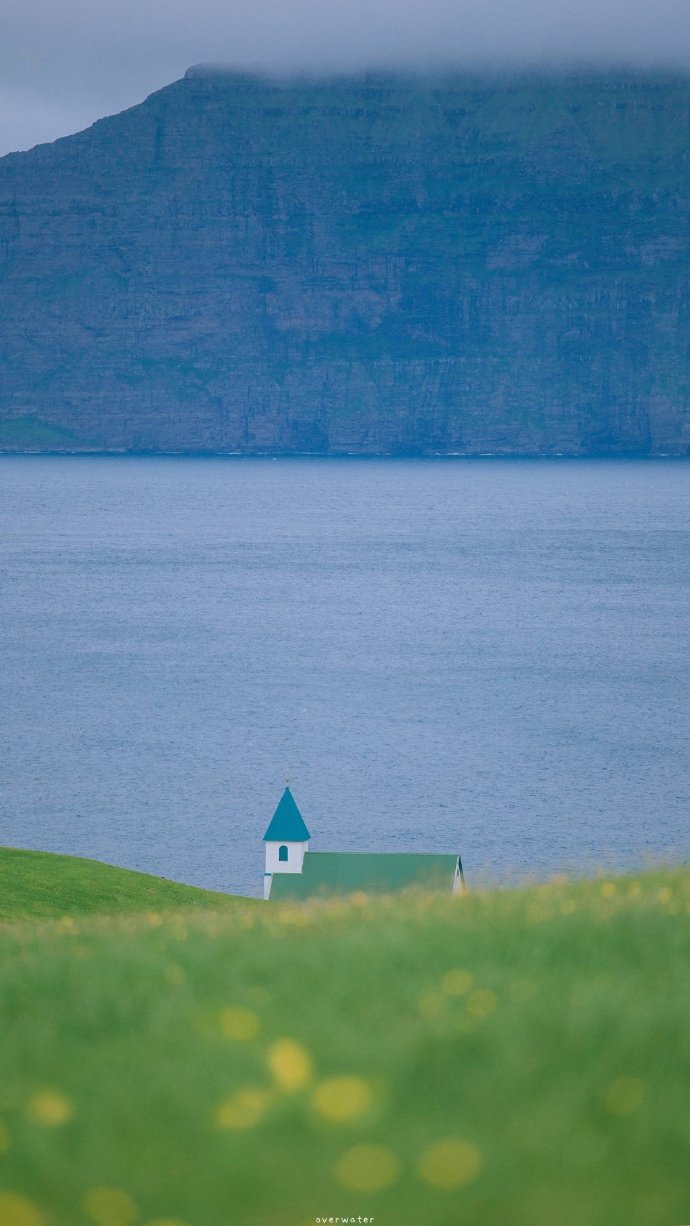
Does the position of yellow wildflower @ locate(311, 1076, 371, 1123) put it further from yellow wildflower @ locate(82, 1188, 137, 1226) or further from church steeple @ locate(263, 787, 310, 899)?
church steeple @ locate(263, 787, 310, 899)

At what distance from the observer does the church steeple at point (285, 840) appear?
1711 inches

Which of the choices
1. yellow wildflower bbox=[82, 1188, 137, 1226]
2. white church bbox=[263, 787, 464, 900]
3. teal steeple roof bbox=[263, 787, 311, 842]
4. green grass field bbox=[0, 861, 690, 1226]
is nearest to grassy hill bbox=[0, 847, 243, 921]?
white church bbox=[263, 787, 464, 900]

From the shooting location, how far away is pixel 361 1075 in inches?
297

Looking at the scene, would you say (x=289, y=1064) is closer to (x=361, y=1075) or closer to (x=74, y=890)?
(x=361, y=1075)

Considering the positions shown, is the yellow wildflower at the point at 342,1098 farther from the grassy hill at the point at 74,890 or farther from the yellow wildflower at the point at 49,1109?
the grassy hill at the point at 74,890

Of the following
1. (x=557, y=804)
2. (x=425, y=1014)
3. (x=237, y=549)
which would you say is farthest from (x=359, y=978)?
(x=237, y=549)

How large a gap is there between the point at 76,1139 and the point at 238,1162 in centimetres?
81

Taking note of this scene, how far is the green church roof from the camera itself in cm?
3766

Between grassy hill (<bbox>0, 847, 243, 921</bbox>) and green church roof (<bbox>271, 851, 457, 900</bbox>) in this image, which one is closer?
grassy hill (<bbox>0, 847, 243, 921</bbox>)

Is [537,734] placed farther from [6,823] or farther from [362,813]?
[6,823]

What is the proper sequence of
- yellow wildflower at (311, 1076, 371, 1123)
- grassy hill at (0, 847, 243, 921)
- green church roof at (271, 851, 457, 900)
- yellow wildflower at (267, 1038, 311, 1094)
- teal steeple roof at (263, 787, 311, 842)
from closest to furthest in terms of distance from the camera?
yellow wildflower at (311, 1076, 371, 1123), yellow wildflower at (267, 1038, 311, 1094), grassy hill at (0, 847, 243, 921), green church roof at (271, 851, 457, 900), teal steeple roof at (263, 787, 311, 842)

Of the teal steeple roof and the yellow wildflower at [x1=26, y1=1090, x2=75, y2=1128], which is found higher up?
the teal steeple roof

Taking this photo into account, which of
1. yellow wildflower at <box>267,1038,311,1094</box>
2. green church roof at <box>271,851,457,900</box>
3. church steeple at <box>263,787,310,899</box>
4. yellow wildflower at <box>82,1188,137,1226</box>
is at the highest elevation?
church steeple at <box>263,787,310,899</box>

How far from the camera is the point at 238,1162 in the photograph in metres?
6.83
